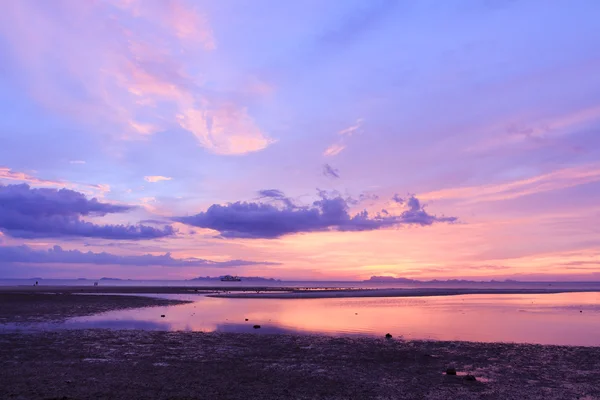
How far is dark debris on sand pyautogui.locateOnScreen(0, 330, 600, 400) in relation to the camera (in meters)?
17.0

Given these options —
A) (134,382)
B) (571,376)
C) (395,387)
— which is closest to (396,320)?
(571,376)

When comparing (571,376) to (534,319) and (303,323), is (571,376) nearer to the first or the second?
(303,323)

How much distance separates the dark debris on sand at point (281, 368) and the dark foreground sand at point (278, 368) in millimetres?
50

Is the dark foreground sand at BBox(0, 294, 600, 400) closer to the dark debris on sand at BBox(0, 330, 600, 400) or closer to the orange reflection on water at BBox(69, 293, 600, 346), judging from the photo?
the dark debris on sand at BBox(0, 330, 600, 400)

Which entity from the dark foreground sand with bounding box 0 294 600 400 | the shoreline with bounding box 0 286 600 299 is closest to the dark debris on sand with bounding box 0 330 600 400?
the dark foreground sand with bounding box 0 294 600 400

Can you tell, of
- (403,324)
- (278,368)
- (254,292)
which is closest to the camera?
(278,368)

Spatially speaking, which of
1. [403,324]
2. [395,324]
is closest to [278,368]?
[395,324]

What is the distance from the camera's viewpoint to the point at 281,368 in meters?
21.5

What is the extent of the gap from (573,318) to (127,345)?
43.5 meters

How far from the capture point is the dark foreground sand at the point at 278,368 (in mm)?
17000

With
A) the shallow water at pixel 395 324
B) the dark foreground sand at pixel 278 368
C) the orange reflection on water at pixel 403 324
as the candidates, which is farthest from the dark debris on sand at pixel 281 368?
the orange reflection on water at pixel 403 324

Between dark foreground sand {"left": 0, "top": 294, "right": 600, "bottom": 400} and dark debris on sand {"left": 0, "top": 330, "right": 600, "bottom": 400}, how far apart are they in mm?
50

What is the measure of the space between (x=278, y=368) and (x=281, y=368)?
0.48 ft

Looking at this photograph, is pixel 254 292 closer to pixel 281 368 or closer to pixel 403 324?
pixel 403 324
